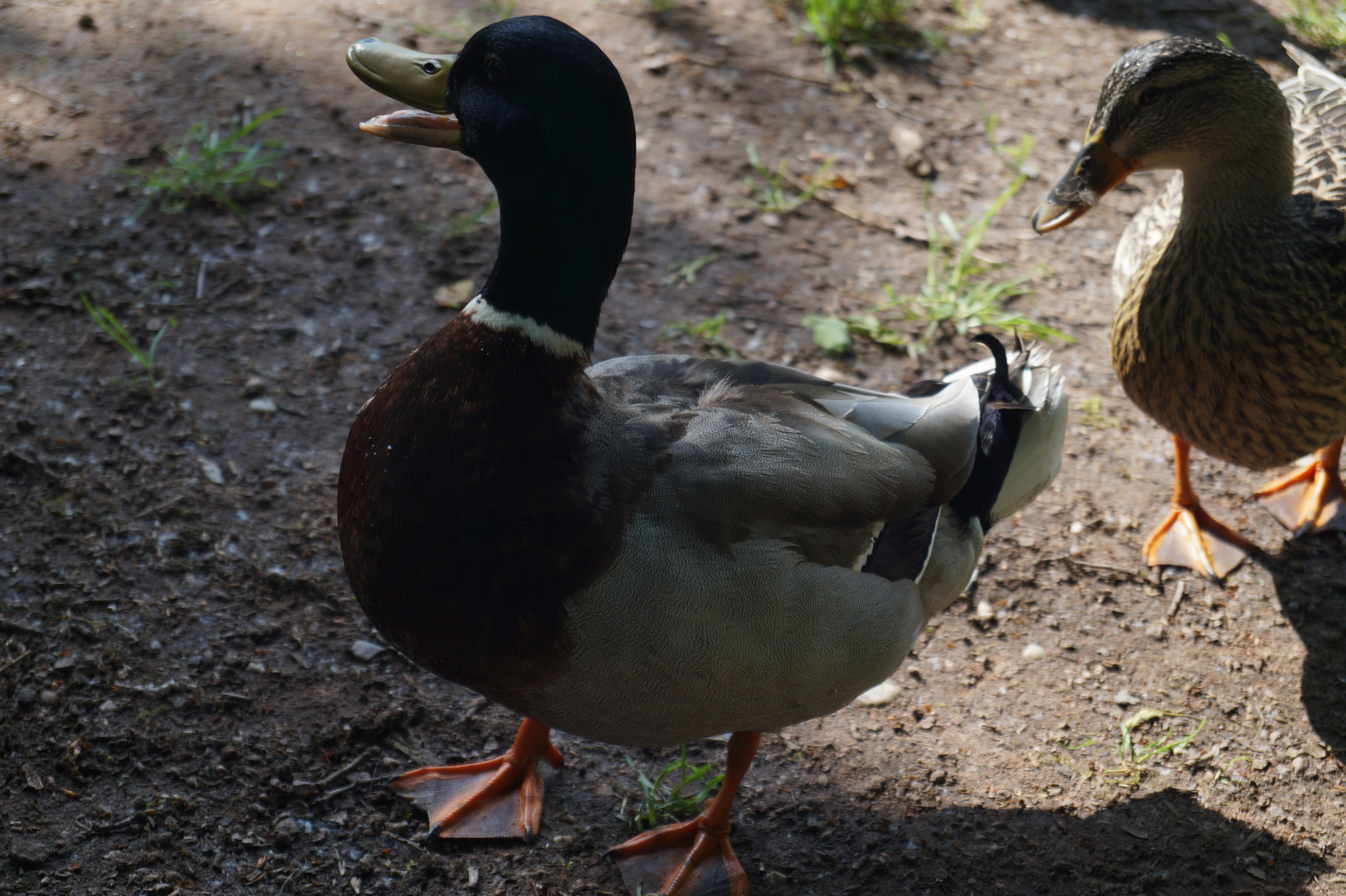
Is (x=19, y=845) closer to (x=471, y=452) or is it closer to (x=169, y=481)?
(x=169, y=481)

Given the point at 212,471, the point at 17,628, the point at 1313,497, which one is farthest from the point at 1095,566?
the point at 17,628

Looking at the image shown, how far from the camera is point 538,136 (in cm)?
181

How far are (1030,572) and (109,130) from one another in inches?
147

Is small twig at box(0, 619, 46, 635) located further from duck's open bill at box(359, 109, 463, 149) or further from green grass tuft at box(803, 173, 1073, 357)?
green grass tuft at box(803, 173, 1073, 357)

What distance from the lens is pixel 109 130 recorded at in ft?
13.0

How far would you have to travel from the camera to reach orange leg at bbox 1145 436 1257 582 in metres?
3.09

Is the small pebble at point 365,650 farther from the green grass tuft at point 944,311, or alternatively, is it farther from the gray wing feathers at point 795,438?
the green grass tuft at point 944,311

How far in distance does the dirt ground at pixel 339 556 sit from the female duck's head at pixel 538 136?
4.04 ft

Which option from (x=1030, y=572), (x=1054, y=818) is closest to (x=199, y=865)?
(x=1054, y=818)

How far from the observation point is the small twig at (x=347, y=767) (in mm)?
2354

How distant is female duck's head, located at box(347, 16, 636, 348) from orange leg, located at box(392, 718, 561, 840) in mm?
1092

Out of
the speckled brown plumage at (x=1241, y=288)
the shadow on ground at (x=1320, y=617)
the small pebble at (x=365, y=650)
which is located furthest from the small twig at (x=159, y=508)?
the shadow on ground at (x=1320, y=617)

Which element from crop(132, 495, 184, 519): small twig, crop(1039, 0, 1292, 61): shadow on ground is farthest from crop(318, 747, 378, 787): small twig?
crop(1039, 0, 1292, 61): shadow on ground

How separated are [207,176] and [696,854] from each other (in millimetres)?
2981
